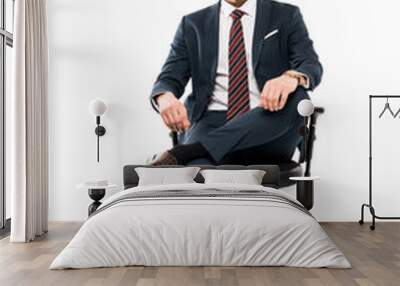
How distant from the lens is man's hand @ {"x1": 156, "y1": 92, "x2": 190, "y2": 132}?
23.0 ft

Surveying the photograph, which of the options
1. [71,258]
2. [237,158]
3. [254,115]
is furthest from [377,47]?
[71,258]

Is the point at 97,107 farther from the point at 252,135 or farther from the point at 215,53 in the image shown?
the point at 252,135

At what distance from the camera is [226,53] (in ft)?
22.8

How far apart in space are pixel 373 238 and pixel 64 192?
3.77m

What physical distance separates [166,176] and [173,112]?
1.00 m

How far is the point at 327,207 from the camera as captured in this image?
7.04 m

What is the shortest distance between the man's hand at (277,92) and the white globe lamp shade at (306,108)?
0.68 ft

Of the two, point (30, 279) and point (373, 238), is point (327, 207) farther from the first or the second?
point (30, 279)

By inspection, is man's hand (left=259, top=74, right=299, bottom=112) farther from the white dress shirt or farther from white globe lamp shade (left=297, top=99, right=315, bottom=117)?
white globe lamp shade (left=297, top=99, right=315, bottom=117)

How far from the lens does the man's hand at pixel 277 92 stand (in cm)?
688

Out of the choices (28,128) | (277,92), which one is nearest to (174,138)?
(277,92)

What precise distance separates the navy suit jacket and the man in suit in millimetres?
12

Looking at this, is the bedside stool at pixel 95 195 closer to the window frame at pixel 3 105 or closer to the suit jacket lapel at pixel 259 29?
the window frame at pixel 3 105

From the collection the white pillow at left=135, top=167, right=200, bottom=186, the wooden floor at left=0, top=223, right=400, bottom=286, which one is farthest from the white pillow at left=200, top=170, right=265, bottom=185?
the wooden floor at left=0, top=223, right=400, bottom=286
